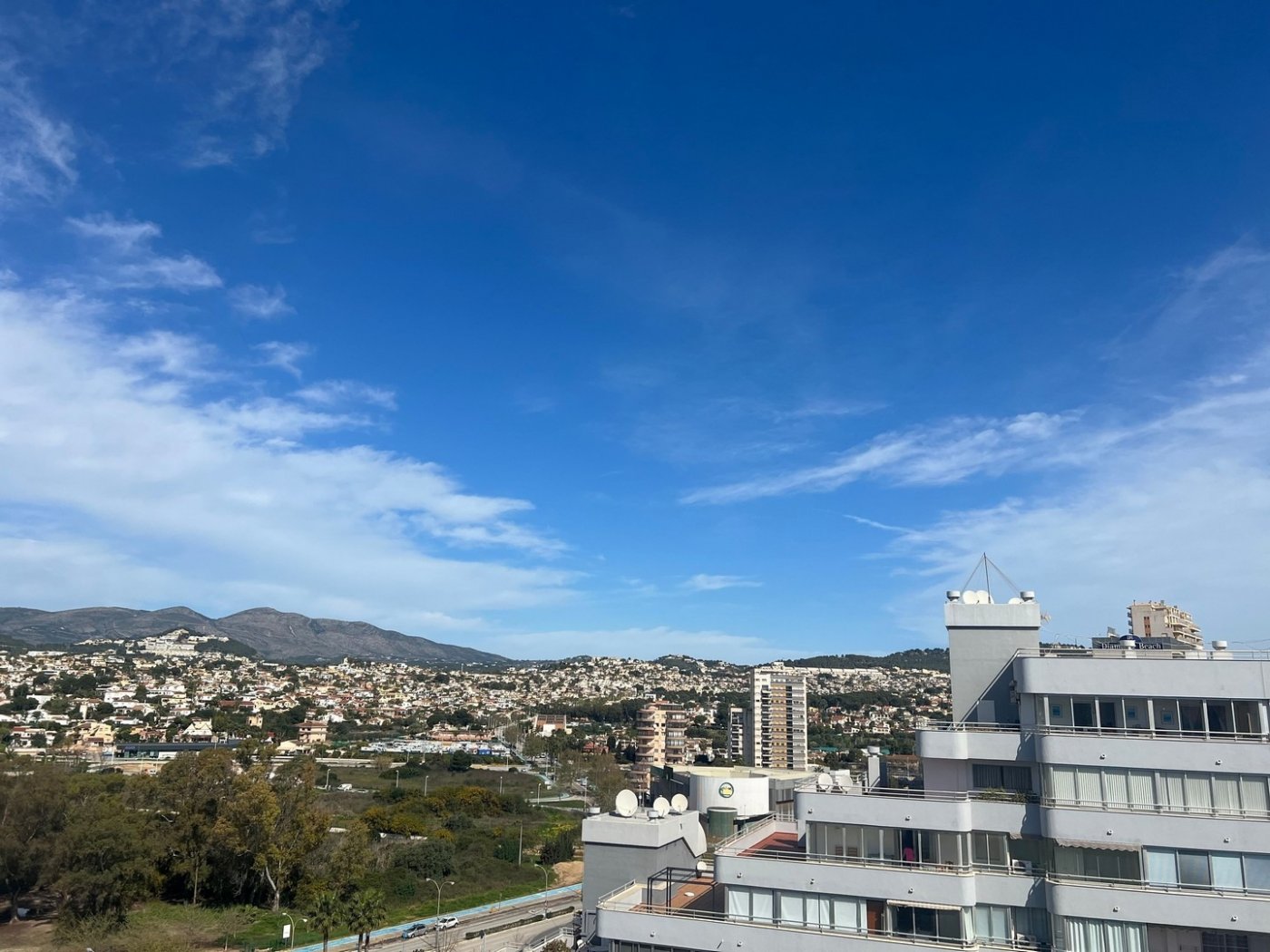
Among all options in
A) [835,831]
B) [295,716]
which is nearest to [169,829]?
[835,831]

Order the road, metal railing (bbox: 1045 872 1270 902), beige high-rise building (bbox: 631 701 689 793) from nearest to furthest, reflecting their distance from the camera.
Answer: metal railing (bbox: 1045 872 1270 902), the road, beige high-rise building (bbox: 631 701 689 793)

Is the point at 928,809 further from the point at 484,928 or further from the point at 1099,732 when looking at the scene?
the point at 484,928

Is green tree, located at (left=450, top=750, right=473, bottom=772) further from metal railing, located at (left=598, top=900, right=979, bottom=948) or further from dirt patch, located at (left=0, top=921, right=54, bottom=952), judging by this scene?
metal railing, located at (left=598, top=900, right=979, bottom=948)

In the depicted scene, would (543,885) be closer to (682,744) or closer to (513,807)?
(513,807)

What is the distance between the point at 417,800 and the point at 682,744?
230 ft

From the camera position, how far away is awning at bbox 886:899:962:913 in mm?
22125

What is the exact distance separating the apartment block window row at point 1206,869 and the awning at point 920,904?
4.77 metres

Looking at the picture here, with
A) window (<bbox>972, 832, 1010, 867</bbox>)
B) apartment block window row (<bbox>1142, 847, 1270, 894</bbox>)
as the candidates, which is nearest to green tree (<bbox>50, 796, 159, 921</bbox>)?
window (<bbox>972, 832, 1010, 867</bbox>)

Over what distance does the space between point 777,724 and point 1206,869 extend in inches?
5055

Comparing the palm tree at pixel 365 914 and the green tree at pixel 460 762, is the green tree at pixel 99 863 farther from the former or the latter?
the green tree at pixel 460 762

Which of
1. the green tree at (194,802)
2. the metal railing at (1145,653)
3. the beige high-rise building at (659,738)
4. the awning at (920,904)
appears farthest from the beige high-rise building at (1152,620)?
the beige high-rise building at (659,738)

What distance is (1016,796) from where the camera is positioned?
23.2m

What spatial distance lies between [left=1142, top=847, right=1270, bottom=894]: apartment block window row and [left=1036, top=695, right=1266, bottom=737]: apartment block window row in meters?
2.85

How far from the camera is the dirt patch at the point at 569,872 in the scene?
76.4 meters
